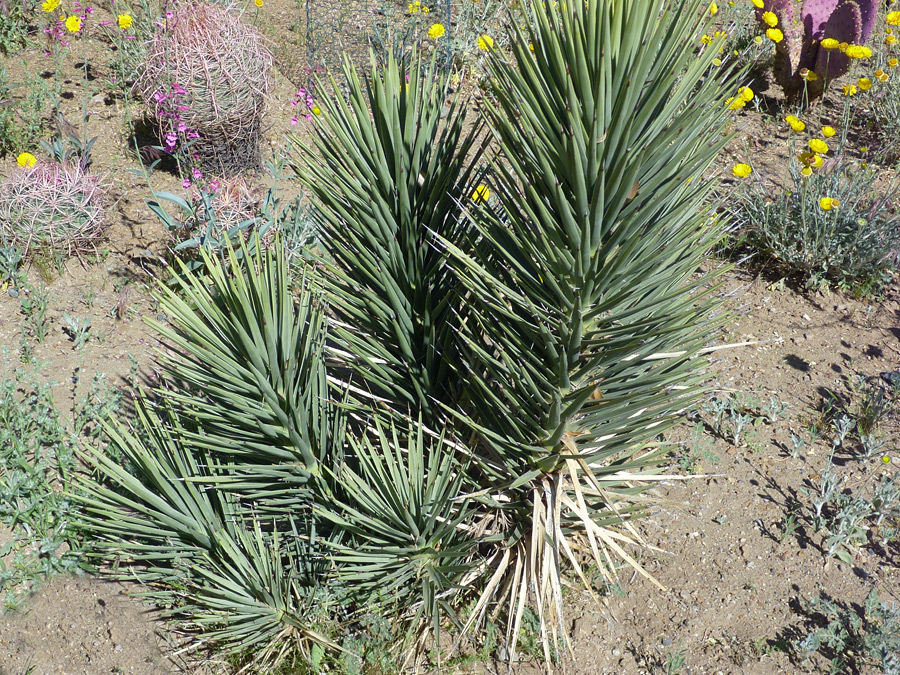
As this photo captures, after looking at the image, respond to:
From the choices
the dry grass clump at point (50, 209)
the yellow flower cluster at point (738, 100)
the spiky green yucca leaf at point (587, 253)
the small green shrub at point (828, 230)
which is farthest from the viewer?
the small green shrub at point (828, 230)

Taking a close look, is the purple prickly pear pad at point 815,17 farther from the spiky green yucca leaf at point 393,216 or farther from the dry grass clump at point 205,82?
the spiky green yucca leaf at point 393,216

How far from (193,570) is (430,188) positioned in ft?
5.17

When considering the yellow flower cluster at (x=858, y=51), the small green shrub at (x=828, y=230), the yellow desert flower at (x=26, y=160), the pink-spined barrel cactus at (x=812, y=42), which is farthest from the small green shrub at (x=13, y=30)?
the yellow flower cluster at (x=858, y=51)

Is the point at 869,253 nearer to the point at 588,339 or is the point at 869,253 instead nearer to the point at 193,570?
the point at 588,339

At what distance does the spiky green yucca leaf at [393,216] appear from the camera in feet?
7.04

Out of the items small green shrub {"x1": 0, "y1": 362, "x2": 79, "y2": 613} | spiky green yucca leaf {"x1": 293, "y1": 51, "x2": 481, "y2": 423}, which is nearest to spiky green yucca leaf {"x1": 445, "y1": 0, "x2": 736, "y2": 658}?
spiky green yucca leaf {"x1": 293, "y1": 51, "x2": 481, "y2": 423}

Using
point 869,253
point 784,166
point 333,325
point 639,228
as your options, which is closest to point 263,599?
point 333,325

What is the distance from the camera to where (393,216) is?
2260mm

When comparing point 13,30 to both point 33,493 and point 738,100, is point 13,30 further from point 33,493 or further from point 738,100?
point 738,100

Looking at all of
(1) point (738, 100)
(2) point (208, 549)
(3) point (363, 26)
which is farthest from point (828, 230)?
(3) point (363, 26)

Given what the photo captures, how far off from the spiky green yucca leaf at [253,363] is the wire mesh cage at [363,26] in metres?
3.45

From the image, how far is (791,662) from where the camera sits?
2.69 m

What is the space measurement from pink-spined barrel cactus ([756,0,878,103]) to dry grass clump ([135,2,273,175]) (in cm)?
335

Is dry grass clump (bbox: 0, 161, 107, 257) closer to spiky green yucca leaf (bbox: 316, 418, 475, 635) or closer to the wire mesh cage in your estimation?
the wire mesh cage
